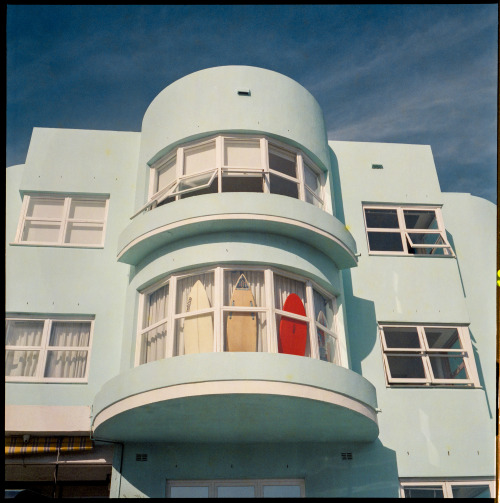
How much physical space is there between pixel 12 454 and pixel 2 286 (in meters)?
2.76

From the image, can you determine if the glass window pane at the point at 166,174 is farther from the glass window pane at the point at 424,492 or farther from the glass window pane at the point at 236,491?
the glass window pane at the point at 424,492

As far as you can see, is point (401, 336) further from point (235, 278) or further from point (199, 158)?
point (199, 158)

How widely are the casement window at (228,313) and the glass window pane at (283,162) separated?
7.39 feet

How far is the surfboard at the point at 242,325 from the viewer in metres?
8.31

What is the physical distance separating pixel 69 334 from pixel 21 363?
0.84 m

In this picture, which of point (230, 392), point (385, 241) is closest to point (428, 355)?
point (385, 241)

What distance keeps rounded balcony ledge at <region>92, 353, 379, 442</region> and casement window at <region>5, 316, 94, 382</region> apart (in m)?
1.27

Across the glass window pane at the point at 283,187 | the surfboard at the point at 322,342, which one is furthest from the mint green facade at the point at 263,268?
the glass window pane at the point at 283,187

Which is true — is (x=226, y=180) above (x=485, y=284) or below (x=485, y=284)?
above

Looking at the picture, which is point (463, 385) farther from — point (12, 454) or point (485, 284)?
point (12, 454)

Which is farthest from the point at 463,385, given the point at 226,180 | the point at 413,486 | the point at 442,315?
the point at 226,180

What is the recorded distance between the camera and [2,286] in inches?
299

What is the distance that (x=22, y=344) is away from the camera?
389 inches

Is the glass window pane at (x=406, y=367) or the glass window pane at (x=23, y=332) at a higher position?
the glass window pane at (x=23, y=332)
